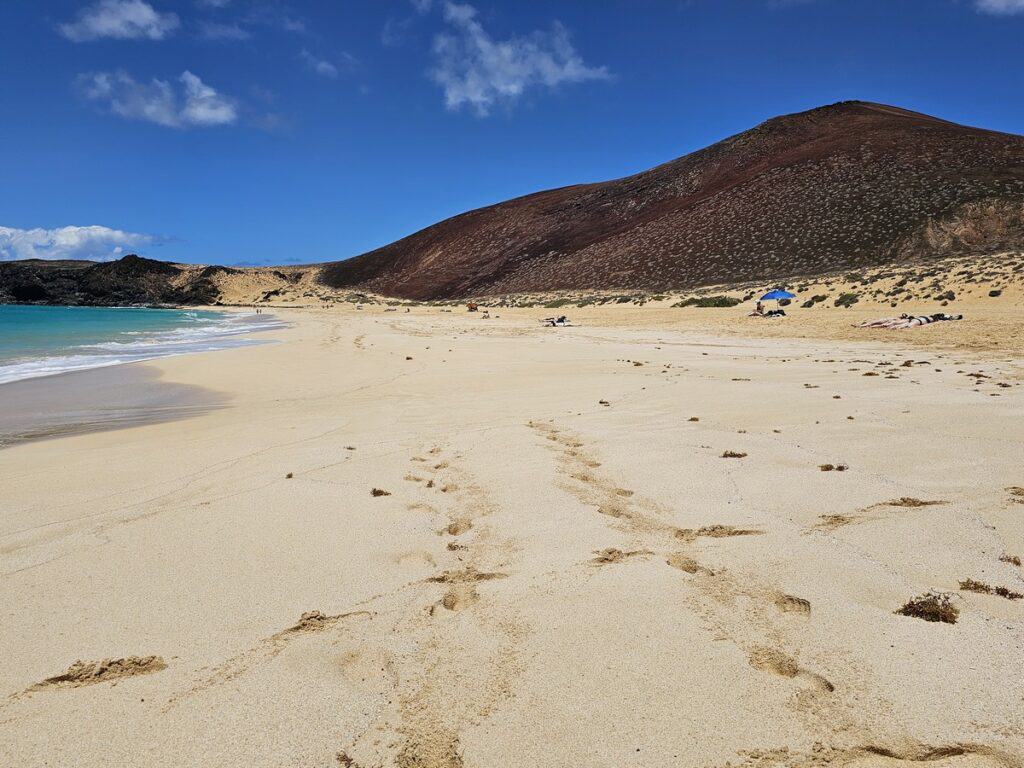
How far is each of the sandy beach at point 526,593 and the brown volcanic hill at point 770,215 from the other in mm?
38313

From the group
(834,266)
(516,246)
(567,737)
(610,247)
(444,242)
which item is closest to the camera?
(567,737)

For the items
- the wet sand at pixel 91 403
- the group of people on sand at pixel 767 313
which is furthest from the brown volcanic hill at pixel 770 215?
the wet sand at pixel 91 403

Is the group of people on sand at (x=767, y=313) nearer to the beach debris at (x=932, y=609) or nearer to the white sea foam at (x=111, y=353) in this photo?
the white sea foam at (x=111, y=353)

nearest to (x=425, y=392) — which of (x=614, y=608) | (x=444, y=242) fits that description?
(x=614, y=608)

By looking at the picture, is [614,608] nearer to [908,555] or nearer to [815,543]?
[815,543]

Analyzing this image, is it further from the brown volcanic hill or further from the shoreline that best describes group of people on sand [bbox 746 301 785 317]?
the brown volcanic hill

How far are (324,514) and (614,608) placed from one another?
7.43ft

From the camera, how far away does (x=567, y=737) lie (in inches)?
77.4

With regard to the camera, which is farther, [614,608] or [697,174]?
[697,174]

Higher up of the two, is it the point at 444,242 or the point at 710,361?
the point at 444,242

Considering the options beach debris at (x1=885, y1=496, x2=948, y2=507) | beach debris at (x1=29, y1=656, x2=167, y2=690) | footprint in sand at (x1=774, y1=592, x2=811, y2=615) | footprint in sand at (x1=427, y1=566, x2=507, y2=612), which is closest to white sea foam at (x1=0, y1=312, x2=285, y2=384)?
beach debris at (x1=29, y1=656, x2=167, y2=690)

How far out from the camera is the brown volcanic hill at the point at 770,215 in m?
39.9

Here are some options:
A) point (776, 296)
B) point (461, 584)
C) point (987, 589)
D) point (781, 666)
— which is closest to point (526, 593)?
point (461, 584)

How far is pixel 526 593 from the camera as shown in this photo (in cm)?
294
